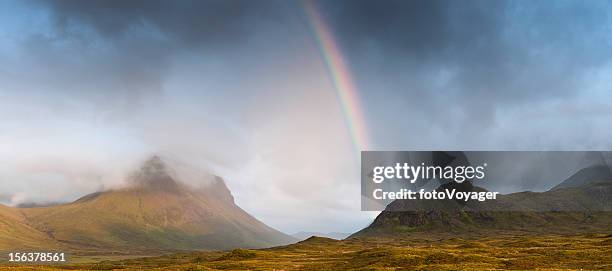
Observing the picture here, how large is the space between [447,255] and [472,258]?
480cm

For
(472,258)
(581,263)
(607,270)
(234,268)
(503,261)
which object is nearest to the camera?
(607,270)

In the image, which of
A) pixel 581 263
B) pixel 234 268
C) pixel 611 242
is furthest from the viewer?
pixel 611 242

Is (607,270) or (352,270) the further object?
(352,270)

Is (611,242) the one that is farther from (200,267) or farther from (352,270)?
(200,267)

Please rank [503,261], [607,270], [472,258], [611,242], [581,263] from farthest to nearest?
[611,242], [472,258], [503,261], [581,263], [607,270]

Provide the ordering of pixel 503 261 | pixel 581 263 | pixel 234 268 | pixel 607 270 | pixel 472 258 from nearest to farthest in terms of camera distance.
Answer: pixel 607 270
pixel 581 263
pixel 503 261
pixel 472 258
pixel 234 268

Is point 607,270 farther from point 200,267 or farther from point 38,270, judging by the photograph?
point 38,270

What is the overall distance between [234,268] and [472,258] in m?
48.8

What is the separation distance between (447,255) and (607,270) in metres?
31.0

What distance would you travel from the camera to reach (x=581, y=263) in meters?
83.8

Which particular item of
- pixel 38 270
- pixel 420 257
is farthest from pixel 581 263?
pixel 38 270

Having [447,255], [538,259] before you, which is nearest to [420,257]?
[447,255]

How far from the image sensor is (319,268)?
99062mm

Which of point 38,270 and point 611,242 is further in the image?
point 611,242
